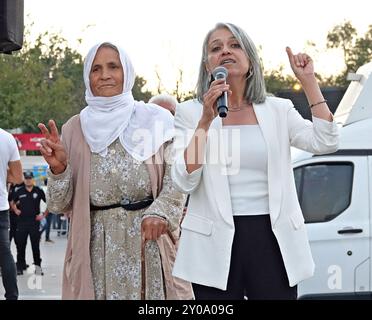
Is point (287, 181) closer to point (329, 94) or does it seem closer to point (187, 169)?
point (187, 169)

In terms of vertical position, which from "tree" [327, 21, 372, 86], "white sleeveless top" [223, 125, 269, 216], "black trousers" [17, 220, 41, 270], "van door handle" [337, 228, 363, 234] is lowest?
"black trousers" [17, 220, 41, 270]

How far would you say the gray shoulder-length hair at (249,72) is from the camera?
4.06m

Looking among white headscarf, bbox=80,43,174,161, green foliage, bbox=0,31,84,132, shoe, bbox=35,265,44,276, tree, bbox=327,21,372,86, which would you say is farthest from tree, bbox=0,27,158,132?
white headscarf, bbox=80,43,174,161

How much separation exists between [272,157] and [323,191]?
16.9 ft

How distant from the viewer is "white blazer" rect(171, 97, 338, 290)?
390cm

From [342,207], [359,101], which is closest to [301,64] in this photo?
[342,207]

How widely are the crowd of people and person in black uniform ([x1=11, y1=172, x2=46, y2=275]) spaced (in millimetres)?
9671

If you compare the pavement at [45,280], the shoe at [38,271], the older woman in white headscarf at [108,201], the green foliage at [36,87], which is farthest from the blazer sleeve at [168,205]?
the green foliage at [36,87]

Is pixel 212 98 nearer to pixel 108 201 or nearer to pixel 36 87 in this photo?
pixel 108 201

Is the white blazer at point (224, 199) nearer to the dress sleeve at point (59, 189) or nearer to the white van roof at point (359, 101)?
the dress sleeve at point (59, 189)

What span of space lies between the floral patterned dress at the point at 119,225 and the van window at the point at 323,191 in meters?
4.36

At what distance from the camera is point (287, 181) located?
3.97 metres

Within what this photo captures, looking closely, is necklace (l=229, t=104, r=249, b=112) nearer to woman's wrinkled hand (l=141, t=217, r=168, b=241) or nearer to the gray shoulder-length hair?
the gray shoulder-length hair
